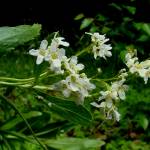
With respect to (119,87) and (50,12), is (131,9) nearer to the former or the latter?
(50,12)

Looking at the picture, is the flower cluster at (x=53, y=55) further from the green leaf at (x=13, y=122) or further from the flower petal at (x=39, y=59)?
the green leaf at (x=13, y=122)

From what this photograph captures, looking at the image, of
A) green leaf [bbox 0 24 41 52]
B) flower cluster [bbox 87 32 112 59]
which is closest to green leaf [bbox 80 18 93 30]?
green leaf [bbox 0 24 41 52]

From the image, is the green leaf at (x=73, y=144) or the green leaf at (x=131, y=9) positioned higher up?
the green leaf at (x=73, y=144)

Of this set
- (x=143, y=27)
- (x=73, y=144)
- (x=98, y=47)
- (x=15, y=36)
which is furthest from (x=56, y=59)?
(x=143, y=27)

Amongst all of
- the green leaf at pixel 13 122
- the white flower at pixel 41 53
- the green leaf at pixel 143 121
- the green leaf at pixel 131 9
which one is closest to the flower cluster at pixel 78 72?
the white flower at pixel 41 53

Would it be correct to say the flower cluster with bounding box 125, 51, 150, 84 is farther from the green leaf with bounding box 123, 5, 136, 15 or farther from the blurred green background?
the green leaf with bounding box 123, 5, 136, 15

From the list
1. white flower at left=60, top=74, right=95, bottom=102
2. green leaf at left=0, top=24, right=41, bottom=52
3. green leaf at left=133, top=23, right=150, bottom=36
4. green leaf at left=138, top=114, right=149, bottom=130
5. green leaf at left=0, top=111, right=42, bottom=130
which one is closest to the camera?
white flower at left=60, top=74, right=95, bottom=102

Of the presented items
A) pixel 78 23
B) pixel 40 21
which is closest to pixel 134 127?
pixel 78 23
